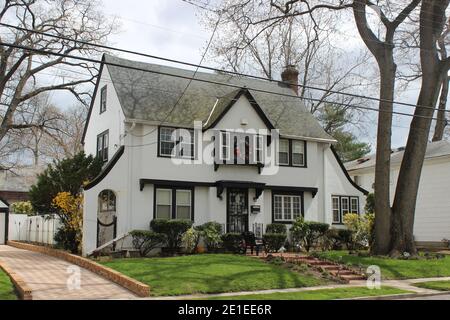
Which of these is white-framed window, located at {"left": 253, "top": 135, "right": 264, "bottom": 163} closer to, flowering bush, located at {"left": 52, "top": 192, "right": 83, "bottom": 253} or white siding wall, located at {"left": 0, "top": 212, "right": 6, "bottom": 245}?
flowering bush, located at {"left": 52, "top": 192, "right": 83, "bottom": 253}

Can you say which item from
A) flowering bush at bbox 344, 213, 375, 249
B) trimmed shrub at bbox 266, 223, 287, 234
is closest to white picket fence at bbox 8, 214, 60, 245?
trimmed shrub at bbox 266, 223, 287, 234

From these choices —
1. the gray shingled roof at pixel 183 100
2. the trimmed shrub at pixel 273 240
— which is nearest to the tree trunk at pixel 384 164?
the trimmed shrub at pixel 273 240

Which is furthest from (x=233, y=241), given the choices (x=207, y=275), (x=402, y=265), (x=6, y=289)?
(x=6, y=289)

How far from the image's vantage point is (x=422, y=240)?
32.5 meters

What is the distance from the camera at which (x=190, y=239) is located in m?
23.6

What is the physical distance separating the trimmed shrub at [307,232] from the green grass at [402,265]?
3.79 m

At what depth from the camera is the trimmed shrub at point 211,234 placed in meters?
24.2

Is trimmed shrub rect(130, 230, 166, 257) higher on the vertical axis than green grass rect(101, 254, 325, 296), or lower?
higher

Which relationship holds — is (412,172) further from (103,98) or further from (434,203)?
(103,98)

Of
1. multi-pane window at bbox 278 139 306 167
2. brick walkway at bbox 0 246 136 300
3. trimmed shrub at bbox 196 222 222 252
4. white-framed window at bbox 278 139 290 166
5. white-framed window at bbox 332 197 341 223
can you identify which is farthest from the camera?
white-framed window at bbox 332 197 341 223

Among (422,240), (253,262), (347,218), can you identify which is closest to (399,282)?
(253,262)

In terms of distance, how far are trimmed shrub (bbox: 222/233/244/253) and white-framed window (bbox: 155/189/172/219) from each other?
111 inches

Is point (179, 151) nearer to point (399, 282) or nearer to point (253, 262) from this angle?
point (253, 262)

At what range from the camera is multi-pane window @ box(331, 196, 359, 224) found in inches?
1169
